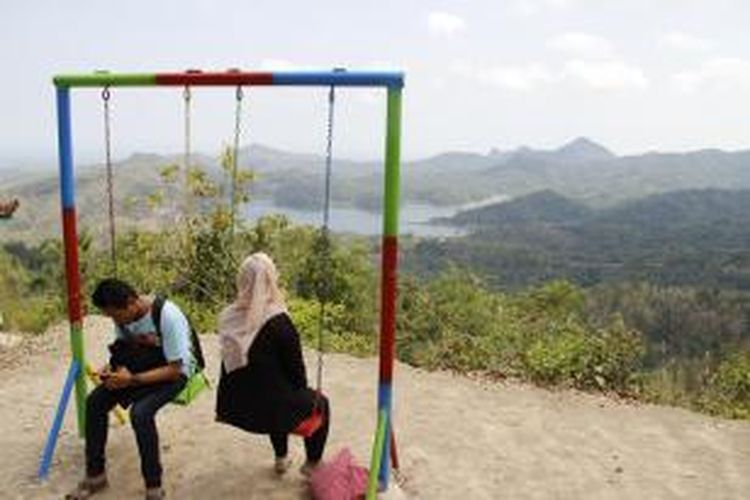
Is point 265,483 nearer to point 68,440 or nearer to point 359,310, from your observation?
point 68,440

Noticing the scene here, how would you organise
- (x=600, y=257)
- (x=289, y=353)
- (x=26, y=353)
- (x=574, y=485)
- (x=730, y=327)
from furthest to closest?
(x=600, y=257) → (x=730, y=327) → (x=26, y=353) → (x=574, y=485) → (x=289, y=353)

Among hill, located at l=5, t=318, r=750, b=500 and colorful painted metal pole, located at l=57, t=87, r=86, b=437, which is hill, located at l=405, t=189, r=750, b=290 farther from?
colorful painted metal pole, located at l=57, t=87, r=86, b=437

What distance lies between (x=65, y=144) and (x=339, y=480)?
2999 millimetres

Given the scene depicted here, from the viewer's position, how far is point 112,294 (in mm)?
5434

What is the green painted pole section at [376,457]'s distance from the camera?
569cm

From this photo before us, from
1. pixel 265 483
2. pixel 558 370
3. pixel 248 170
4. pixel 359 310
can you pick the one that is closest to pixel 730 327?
pixel 359 310

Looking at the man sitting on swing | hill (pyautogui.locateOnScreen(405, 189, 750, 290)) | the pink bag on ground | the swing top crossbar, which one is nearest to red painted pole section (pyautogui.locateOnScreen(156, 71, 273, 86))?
the swing top crossbar

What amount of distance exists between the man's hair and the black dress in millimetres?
748

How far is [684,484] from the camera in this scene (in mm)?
7047

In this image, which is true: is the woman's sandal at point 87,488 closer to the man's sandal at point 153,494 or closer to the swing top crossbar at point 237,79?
the man's sandal at point 153,494

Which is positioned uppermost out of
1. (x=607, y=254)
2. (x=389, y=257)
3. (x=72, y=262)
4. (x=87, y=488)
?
(x=389, y=257)

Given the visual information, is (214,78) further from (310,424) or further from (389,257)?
(310,424)

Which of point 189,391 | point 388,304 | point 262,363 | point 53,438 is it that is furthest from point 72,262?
point 388,304

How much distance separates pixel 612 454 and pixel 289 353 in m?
3.45
